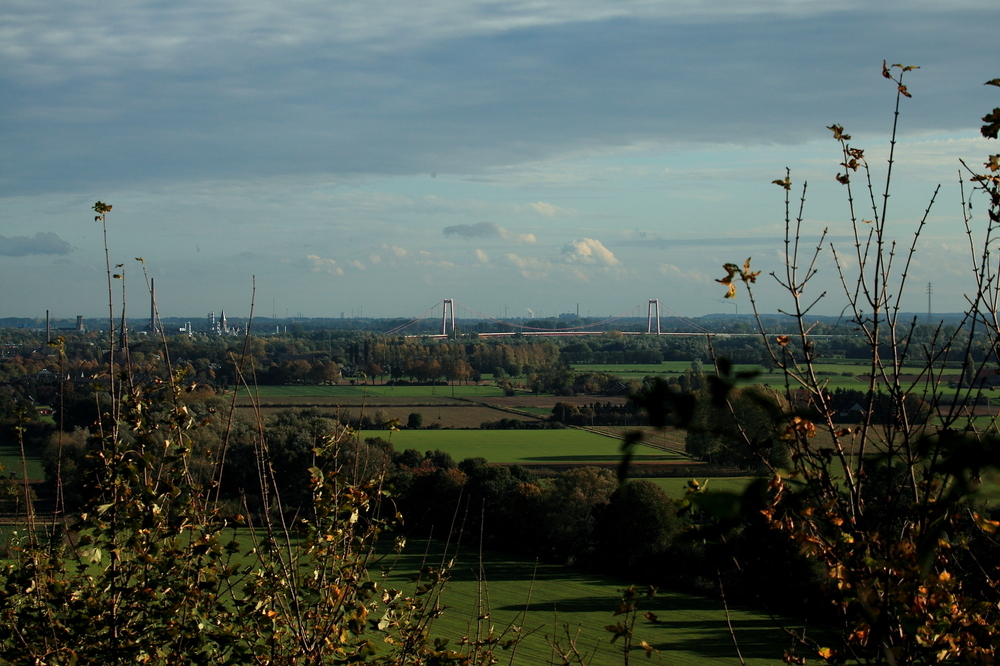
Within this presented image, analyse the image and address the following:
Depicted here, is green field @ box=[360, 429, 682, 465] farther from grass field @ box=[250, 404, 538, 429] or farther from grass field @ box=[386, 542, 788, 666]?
grass field @ box=[386, 542, 788, 666]

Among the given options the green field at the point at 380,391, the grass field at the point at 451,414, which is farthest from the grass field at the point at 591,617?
the grass field at the point at 451,414

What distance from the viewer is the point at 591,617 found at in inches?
532

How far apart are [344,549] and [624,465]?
8.71 ft

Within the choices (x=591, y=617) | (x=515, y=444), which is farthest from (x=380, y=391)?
(x=591, y=617)

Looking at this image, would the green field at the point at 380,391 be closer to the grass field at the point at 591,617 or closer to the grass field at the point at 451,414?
the grass field at the point at 451,414

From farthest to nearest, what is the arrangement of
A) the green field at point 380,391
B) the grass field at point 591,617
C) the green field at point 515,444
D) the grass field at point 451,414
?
the grass field at point 451,414, the green field at point 380,391, the green field at point 515,444, the grass field at point 591,617

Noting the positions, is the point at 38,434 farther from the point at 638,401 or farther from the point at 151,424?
the point at 638,401

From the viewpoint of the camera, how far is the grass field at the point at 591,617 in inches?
452

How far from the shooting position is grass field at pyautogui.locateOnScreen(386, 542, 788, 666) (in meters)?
11.5

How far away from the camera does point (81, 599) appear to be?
330 cm

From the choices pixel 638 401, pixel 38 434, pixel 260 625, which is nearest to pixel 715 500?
pixel 638 401

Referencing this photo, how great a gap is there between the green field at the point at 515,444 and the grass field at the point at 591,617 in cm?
766

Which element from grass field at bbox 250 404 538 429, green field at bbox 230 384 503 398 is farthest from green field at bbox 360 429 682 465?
green field at bbox 230 384 503 398

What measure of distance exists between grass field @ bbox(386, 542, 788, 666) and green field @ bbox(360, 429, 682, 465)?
7662 millimetres
